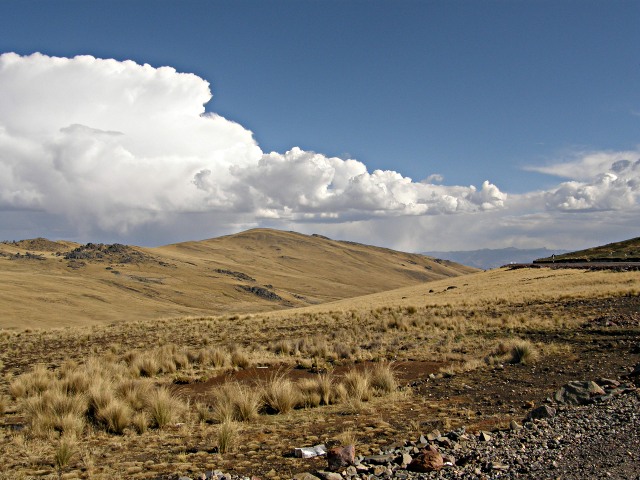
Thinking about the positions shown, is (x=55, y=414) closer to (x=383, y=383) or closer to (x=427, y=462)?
(x=383, y=383)

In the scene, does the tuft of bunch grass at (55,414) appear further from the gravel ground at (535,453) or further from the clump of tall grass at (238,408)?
the gravel ground at (535,453)

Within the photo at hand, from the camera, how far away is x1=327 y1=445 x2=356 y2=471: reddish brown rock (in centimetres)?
711

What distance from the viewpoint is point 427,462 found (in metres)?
6.73

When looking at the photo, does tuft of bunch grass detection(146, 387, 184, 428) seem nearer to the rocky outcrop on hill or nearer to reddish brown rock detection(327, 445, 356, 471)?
reddish brown rock detection(327, 445, 356, 471)

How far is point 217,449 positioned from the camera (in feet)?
27.8

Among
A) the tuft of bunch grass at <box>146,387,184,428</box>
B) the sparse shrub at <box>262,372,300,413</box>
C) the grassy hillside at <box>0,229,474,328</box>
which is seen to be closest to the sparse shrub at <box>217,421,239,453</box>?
the tuft of bunch grass at <box>146,387,184,428</box>

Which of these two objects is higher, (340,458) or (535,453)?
(535,453)

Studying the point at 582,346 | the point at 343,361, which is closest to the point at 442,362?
the point at 343,361

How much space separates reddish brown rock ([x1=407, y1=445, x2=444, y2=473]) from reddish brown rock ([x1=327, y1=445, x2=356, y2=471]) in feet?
2.81

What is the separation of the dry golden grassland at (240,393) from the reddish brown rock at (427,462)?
1.29 meters

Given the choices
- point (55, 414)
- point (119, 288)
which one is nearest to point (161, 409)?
point (55, 414)

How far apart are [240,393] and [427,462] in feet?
16.9

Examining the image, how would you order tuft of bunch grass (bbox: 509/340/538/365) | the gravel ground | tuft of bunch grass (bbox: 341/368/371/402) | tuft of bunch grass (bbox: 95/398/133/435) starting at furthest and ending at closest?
tuft of bunch grass (bbox: 509/340/538/365) < tuft of bunch grass (bbox: 341/368/371/402) < tuft of bunch grass (bbox: 95/398/133/435) < the gravel ground

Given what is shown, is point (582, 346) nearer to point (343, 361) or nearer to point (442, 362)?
point (442, 362)
